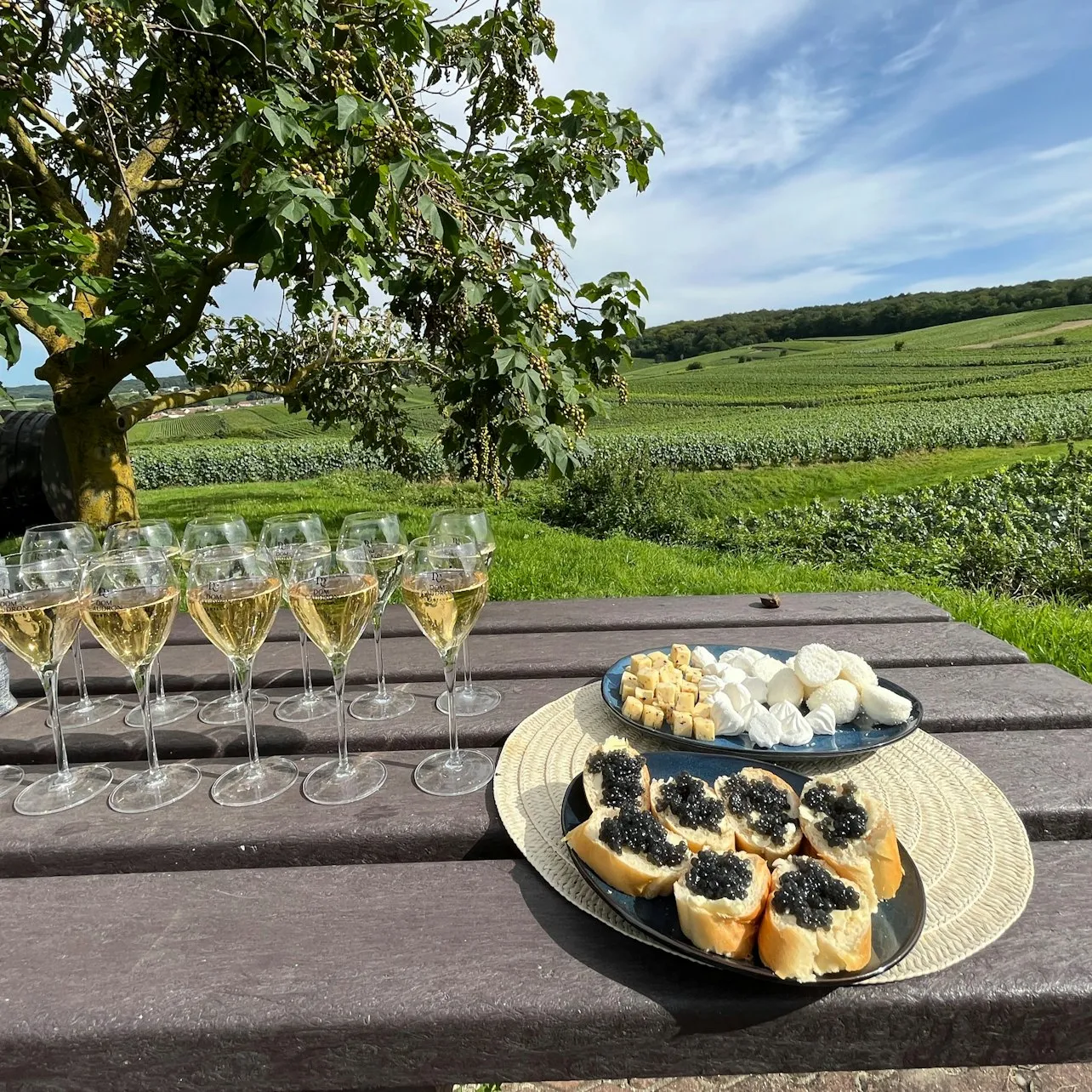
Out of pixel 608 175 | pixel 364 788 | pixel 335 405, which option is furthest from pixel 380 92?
pixel 335 405

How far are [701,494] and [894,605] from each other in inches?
650

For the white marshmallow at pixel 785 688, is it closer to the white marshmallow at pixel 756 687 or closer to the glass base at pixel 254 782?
the white marshmallow at pixel 756 687

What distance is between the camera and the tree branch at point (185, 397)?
23.3 feet

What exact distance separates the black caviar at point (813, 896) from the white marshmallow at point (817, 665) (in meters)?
0.57

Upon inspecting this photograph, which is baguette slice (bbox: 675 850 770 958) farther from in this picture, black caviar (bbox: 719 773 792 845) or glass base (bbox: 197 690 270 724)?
glass base (bbox: 197 690 270 724)

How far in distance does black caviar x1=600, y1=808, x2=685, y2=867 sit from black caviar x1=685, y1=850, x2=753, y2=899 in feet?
0.13

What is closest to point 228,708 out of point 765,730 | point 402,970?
point 402,970

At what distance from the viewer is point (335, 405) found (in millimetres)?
8531

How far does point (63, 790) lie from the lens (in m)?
1.37

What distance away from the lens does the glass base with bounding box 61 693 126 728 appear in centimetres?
171

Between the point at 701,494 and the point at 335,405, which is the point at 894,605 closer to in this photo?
the point at 335,405

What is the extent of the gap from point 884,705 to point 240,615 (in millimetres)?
1318

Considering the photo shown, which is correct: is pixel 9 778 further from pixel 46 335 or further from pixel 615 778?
pixel 46 335

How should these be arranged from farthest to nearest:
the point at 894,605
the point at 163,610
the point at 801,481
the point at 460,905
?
the point at 801,481 → the point at 894,605 → the point at 163,610 → the point at 460,905
